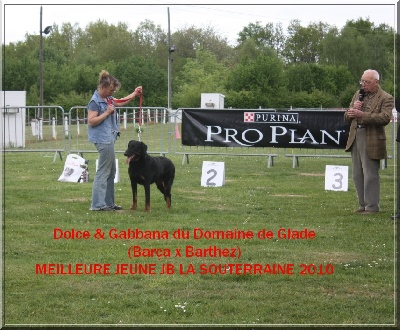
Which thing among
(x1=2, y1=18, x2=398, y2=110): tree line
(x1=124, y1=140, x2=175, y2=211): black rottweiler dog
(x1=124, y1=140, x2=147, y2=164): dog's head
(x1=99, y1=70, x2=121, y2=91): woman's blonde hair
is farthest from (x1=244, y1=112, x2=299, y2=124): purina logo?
(x1=2, y1=18, x2=398, y2=110): tree line

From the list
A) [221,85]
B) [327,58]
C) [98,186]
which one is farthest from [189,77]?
[98,186]

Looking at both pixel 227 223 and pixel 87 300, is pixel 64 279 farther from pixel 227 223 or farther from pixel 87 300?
pixel 227 223

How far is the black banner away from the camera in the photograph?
604 inches

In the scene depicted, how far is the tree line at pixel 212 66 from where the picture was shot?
48.6 m

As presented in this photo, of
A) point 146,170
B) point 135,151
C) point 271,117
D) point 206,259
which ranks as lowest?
point 206,259

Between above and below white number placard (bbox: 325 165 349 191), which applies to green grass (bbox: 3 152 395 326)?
below

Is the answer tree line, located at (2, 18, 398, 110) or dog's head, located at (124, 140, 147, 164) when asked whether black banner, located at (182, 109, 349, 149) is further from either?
tree line, located at (2, 18, 398, 110)

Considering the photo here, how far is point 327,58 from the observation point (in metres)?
54.8

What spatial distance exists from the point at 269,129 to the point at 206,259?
9.10 meters

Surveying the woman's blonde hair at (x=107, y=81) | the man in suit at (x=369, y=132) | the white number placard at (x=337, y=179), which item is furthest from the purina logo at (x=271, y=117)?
the woman's blonde hair at (x=107, y=81)

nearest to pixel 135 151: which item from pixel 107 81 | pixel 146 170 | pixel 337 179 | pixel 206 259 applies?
pixel 146 170

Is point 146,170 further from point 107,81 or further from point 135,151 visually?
point 107,81

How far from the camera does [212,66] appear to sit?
201 feet

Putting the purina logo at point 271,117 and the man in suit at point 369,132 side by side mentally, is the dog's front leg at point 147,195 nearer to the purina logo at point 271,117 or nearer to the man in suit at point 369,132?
the man in suit at point 369,132
